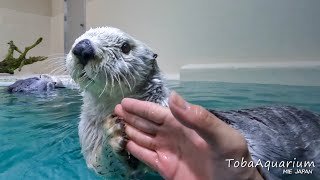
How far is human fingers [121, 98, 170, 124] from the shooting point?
87 cm

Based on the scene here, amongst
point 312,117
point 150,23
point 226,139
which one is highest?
point 150,23

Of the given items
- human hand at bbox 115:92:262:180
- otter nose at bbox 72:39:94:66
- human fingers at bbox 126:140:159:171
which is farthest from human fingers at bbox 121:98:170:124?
otter nose at bbox 72:39:94:66

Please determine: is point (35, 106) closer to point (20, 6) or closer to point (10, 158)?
point (10, 158)

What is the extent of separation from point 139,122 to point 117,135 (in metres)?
0.10

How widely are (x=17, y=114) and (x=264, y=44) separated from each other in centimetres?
344

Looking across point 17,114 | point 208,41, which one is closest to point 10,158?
point 17,114

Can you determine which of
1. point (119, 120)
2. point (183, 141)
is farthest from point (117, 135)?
point (183, 141)

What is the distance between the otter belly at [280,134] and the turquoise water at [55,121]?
2.07ft

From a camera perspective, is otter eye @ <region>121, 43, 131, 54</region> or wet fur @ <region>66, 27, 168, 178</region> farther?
otter eye @ <region>121, 43, 131, 54</region>

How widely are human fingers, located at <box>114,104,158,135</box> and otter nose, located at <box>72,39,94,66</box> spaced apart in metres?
0.21

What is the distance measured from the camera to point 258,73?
4430 mm

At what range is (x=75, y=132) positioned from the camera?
2186mm

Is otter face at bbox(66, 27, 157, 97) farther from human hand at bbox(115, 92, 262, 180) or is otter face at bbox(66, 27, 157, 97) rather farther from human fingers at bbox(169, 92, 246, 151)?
human fingers at bbox(169, 92, 246, 151)

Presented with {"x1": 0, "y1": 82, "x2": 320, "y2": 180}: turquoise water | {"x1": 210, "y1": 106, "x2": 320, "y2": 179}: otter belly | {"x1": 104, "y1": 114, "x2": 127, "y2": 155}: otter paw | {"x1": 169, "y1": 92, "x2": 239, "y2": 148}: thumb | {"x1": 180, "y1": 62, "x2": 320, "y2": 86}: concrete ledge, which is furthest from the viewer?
{"x1": 180, "y1": 62, "x2": 320, "y2": 86}: concrete ledge
